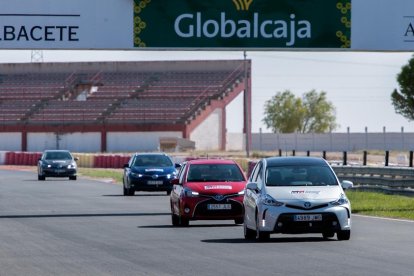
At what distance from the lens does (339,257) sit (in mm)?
18109

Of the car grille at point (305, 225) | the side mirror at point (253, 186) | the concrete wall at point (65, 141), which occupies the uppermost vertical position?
the concrete wall at point (65, 141)

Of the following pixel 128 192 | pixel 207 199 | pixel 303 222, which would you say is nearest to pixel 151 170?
pixel 128 192

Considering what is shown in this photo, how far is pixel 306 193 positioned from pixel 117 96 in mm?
84919

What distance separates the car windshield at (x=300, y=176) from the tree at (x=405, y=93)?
220 feet

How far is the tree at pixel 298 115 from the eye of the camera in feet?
481

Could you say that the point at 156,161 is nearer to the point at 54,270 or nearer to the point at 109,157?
the point at 54,270

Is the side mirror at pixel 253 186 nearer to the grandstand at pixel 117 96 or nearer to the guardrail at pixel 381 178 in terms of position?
the guardrail at pixel 381 178

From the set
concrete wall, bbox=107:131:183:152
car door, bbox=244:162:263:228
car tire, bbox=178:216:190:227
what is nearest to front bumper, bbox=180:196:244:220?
car tire, bbox=178:216:190:227

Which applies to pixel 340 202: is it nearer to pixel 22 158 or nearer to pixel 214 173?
pixel 214 173

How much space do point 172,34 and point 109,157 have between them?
48.1m

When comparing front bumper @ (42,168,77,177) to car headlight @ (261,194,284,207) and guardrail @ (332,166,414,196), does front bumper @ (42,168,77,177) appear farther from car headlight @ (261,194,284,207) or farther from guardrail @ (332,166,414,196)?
car headlight @ (261,194,284,207)

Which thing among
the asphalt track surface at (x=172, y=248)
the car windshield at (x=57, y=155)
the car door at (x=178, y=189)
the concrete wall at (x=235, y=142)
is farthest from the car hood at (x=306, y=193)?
the concrete wall at (x=235, y=142)

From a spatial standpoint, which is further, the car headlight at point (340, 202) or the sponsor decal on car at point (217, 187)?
the sponsor decal on car at point (217, 187)

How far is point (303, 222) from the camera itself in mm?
21281
